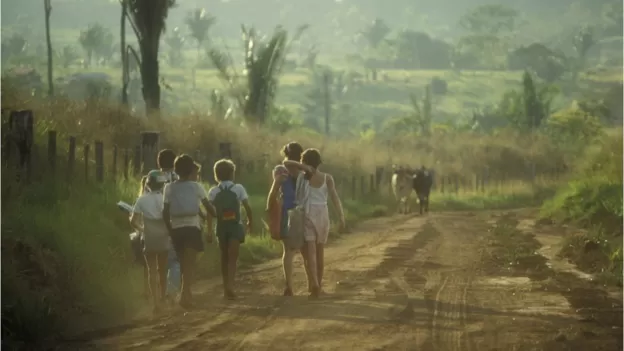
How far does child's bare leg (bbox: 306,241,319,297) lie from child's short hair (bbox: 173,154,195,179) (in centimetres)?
167

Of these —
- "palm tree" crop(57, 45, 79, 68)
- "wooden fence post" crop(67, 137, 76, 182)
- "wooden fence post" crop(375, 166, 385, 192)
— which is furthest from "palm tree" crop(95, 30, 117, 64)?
"wooden fence post" crop(67, 137, 76, 182)

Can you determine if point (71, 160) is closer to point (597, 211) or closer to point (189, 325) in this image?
point (189, 325)

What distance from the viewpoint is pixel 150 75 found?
2722 centimetres

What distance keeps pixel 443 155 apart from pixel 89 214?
1975 inches

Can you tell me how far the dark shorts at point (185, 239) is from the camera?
11.5 metres

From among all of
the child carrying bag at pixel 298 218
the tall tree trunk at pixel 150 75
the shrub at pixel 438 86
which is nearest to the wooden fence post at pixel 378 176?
the tall tree trunk at pixel 150 75

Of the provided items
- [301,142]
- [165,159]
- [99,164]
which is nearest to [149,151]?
[99,164]

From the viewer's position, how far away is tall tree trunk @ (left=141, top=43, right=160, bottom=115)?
2659cm

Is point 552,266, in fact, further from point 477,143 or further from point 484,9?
point 484,9

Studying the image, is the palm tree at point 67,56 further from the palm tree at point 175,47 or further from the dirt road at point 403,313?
the dirt road at point 403,313

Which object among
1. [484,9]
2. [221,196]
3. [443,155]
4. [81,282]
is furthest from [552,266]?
[484,9]

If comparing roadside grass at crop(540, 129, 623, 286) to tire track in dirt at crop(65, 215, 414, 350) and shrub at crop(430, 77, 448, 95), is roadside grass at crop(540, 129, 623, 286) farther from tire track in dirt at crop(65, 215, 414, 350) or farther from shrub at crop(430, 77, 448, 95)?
shrub at crop(430, 77, 448, 95)

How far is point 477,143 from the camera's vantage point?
65.8 meters

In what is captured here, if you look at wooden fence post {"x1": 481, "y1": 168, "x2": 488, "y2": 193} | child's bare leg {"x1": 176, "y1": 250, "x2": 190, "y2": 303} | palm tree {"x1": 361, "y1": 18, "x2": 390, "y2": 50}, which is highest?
palm tree {"x1": 361, "y1": 18, "x2": 390, "y2": 50}
